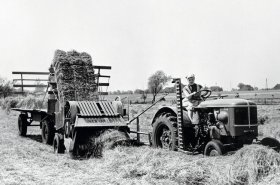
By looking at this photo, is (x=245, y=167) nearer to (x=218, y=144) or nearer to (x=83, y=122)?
(x=218, y=144)

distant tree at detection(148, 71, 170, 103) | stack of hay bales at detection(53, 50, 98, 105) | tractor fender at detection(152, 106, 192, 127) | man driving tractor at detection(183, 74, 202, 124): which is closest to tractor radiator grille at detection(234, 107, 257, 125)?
man driving tractor at detection(183, 74, 202, 124)

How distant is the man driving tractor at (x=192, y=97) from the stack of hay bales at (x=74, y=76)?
3.63 meters

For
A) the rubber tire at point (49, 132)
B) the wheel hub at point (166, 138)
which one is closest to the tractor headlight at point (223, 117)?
the wheel hub at point (166, 138)

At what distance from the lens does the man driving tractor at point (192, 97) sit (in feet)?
25.9

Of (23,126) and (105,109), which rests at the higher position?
(105,109)

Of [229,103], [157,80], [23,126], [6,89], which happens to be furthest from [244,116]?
[157,80]

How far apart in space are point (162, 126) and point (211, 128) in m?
1.58

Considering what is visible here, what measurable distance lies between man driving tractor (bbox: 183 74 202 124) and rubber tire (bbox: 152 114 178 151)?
0.46m

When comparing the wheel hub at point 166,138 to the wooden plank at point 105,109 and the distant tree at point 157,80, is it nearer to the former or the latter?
the wooden plank at point 105,109

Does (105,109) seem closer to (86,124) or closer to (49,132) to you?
(86,124)

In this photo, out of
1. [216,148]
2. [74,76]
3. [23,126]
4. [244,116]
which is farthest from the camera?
[23,126]

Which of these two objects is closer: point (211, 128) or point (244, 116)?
point (244, 116)

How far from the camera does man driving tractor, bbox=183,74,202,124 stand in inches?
311

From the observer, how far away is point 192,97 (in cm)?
809
